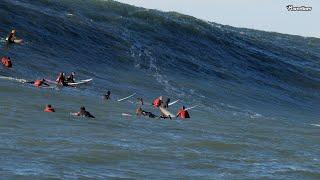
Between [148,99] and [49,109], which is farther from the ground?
[49,109]

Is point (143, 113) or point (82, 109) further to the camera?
point (143, 113)

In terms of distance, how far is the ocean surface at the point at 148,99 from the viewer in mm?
22641

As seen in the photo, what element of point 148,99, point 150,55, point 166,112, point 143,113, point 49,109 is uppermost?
point 150,55

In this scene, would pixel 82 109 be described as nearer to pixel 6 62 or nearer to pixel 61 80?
pixel 61 80

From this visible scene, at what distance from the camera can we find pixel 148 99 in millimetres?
42344

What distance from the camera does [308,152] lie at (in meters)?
28.6

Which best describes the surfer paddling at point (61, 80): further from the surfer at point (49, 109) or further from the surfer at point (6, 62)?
the surfer at point (49, 109)

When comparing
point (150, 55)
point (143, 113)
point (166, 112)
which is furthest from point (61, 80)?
point (150, 55)

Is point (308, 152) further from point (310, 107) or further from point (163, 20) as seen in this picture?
point (163, 20)

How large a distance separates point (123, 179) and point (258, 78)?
46113 mm

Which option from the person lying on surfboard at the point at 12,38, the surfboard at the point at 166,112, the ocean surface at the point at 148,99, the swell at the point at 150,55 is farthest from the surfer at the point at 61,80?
the person lying on surfboard at the point at 12,38

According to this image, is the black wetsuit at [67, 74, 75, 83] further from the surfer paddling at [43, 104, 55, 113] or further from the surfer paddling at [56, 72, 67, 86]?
the surfer paddling at [43, 104, 55, 113]

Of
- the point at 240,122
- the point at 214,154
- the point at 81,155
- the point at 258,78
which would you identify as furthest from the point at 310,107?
the point at 81,155

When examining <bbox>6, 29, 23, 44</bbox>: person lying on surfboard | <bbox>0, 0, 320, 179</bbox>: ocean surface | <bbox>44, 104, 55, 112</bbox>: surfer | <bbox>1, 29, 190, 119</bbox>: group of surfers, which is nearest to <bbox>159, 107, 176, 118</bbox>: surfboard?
<bbox>1, 29, 190, 119</bbox>: group of surfers
